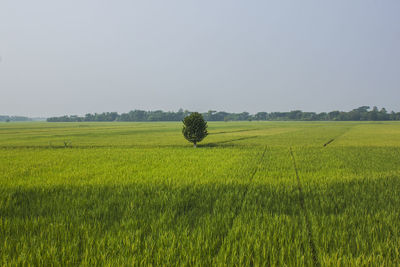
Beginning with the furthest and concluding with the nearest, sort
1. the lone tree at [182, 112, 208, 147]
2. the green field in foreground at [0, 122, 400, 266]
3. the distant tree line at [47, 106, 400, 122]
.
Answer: the distant tree line at [47, 106, 400, 122] → the lone tree at [182, 112, 208, 147] → the green field in foreground at [0, 122, 400, 266]

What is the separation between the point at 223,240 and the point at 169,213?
1583 mm

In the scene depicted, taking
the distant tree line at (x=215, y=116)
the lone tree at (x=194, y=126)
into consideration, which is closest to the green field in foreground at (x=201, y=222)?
the lone tree at (x=194, y=126)

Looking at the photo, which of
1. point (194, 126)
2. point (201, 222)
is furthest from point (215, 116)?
point (201, 222)

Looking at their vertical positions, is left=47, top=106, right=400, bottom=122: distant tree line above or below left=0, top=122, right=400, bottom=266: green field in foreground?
above

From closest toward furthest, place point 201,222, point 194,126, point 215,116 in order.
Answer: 1. point 201,222
2. point 194,126
3. point 215,116

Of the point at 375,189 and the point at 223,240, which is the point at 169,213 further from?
the point at 375,189

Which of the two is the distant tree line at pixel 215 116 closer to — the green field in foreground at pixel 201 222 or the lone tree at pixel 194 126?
the lone tree at pixel 194 126

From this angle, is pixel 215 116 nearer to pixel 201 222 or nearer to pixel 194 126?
pixel 194 126

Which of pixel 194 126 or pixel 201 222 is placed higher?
pixel 194 126

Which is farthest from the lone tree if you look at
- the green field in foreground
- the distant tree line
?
the distant tree line

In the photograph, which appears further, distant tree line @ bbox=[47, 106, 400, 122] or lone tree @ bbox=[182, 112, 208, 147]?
distant tree line @ bbox=[47, 106, 400, 122]

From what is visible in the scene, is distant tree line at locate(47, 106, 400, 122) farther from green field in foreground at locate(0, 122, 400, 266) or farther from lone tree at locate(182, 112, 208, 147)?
green field in foreground at locate(0, 122, 400, 266)

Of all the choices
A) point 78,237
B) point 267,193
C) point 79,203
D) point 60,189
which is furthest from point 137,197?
point 267,193

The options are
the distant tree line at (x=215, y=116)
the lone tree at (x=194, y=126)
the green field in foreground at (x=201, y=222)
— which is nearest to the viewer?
the green field in foreground at (x=201, y=222)
